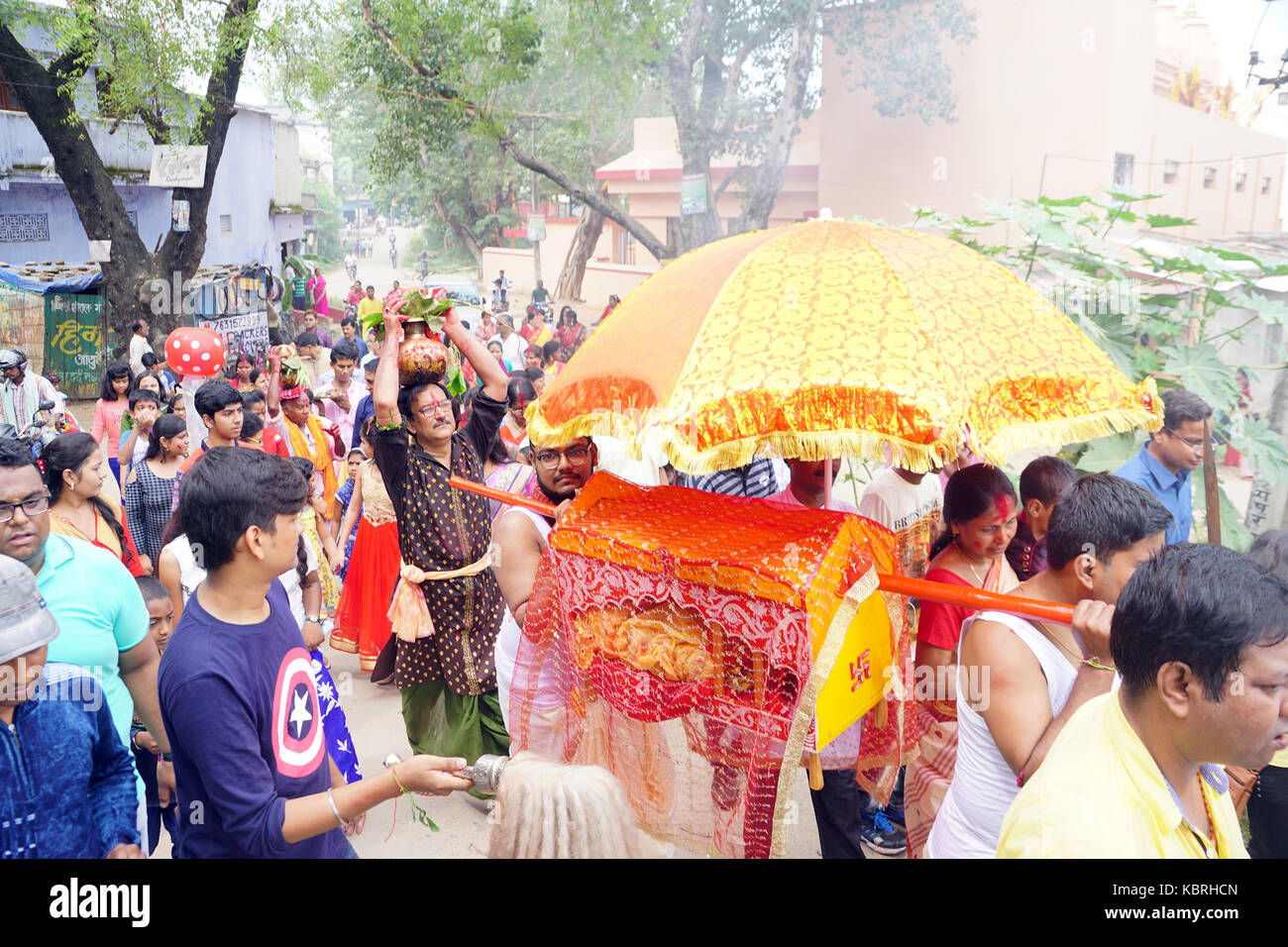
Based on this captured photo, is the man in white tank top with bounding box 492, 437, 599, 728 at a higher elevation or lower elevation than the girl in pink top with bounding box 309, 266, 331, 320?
lower

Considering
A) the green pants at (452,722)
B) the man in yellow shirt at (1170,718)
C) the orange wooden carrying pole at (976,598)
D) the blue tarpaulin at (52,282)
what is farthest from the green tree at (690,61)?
the man in yellow shirt at (1170,718)

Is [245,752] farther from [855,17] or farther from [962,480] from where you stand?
[855,17]

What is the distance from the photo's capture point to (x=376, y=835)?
3.81 meters

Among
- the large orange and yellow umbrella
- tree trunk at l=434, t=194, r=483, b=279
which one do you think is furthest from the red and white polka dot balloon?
tree trunk at l=434, t=194, r=483, b=279

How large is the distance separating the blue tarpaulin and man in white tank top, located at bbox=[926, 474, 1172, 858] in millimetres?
16056

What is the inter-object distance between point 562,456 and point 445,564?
3.17ft

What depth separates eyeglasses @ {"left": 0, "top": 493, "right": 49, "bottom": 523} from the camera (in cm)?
249

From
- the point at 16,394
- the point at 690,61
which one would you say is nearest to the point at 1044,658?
the point at 16,394

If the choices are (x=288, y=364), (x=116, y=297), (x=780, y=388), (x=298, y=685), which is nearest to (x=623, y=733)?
(x=298, y=685)

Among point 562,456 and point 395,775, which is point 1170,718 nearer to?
point 395,775

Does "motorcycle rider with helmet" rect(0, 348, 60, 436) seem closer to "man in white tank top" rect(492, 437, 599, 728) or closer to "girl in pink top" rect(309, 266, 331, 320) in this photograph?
"man in white tank top" rect(492, 437, 599, 728)

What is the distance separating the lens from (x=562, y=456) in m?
3.10

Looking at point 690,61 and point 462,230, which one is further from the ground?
point 690,61
